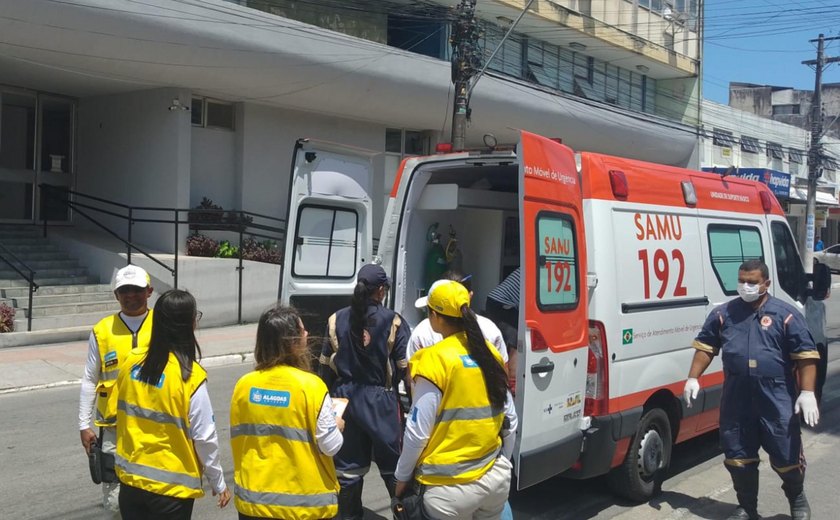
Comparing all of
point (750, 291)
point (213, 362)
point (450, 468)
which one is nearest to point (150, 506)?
point (450, 468)

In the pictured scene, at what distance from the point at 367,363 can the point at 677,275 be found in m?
2.66

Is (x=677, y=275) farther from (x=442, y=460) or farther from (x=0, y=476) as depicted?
(x=0, y=476)

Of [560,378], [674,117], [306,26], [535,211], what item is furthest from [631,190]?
[674,117]

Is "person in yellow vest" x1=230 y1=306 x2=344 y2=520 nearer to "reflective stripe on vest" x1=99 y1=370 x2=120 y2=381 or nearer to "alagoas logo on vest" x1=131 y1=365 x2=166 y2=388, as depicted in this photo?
"alagoas logo on vest" x1=131 y1=365 x2=166 y2=388

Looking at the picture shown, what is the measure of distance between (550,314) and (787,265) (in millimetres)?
4008

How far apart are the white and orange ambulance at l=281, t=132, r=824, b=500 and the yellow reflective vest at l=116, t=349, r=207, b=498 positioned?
1.97 m

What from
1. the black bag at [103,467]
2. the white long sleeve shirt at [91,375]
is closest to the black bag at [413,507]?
the black bag at [103,467]

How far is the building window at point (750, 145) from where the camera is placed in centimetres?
3603

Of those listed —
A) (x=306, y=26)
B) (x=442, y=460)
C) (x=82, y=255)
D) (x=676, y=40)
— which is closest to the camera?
(x=442, y=460)

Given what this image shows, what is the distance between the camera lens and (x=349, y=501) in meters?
4.63

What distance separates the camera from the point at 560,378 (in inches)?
185

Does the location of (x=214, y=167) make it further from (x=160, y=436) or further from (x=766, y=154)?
(x=766, y=154)

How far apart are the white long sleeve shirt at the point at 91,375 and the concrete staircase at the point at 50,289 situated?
9.40m

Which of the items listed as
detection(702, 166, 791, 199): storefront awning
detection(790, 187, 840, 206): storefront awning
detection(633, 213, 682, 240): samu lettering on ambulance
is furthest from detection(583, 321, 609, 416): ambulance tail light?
detection(790, 187, 840, 206): storefront awning
